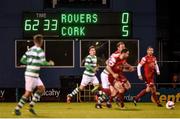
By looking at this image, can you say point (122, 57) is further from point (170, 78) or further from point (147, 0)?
point (170, 78)

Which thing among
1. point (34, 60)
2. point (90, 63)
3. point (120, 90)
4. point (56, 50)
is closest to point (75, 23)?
point (56, 50)

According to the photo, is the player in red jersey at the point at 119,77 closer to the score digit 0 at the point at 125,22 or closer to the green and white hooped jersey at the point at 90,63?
the green and white hooped jersey at the point at 90,63

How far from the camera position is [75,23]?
24.8 m

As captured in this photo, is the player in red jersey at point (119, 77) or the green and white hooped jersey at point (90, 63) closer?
the player in red jersey at point (119, 77)

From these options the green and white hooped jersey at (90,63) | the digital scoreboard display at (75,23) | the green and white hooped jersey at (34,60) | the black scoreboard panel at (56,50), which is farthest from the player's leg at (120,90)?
the black scoreboard panel at (56,50)

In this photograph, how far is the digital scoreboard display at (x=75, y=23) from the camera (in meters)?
24.8

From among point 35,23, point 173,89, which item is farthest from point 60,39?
point 173,89

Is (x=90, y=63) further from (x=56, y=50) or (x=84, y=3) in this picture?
(x=56, y=50)

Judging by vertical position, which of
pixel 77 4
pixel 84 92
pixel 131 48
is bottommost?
pixel 84 92

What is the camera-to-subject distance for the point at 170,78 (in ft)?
96.0

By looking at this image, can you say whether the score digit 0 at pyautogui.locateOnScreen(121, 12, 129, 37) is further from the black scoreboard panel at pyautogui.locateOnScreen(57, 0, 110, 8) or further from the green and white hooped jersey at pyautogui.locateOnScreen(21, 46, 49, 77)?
the green and white hooped jersey at pyautogui.locateOnScreen(21, 46, 49, 77)

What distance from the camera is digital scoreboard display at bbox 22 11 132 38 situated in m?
24.8

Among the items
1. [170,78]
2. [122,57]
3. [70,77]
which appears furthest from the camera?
[170,78]

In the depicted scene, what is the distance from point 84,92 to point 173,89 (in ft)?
11.3
